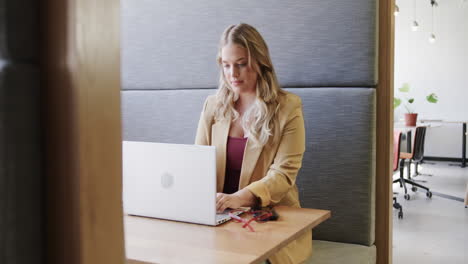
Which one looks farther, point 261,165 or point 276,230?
point 261,165

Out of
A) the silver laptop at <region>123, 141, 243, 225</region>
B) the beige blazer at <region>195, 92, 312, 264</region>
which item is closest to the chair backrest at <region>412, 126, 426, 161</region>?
the beige blazer at <region>195, 92, 312, 264</region>

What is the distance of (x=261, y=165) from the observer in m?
2.21

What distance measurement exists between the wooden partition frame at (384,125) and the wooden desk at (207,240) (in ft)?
2.87

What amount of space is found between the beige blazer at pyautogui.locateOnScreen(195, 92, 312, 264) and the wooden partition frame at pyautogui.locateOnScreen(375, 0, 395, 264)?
53 cm

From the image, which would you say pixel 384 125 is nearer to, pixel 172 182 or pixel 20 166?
pixel 172 182

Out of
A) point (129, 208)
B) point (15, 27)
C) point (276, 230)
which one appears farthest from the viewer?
point (129, 208)

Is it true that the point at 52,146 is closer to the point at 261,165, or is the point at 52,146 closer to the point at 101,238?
the point at 101,238

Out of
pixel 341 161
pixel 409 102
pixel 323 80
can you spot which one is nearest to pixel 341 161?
pixel 341 161

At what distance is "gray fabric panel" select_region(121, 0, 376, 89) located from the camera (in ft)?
7.82

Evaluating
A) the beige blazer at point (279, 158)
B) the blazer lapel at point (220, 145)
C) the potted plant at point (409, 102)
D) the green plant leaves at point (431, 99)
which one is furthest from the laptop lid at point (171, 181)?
the green plant leaves at point (431, 99)

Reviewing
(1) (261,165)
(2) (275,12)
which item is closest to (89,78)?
(1) (261,165)

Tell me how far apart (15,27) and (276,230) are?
4.18ft

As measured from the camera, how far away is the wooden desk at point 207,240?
49.6 inches

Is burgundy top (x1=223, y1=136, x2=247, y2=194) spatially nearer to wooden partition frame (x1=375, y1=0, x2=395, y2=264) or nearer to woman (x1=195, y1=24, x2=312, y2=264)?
woman (x1=195, y1=24, x2=312, y2=264)
